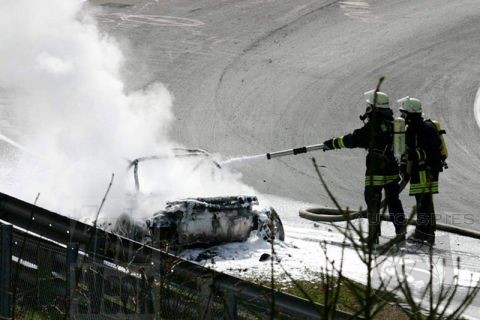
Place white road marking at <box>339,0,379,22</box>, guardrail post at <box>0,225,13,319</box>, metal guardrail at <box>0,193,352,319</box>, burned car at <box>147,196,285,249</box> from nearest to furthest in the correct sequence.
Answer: metal guardrail at <box>0,193,352,319</box> < guardrail post at <box>0,225,13,319</box> < burned car at <box>147,196,285,249</box> < white road marking at <box>339,0,379,22</box>

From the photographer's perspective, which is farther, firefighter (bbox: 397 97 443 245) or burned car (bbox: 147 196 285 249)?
firefighter (bbox: 397 97 443 245)

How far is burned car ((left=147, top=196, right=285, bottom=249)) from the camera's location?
10.4 m

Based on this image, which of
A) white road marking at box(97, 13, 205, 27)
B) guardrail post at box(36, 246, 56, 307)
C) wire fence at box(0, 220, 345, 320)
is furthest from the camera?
white road marking at box(97, 13, 205, 27)

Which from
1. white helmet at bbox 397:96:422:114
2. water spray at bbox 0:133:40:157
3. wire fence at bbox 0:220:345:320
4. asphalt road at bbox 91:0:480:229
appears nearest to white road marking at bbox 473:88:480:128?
asphalt road at bbox 91:0:480:229

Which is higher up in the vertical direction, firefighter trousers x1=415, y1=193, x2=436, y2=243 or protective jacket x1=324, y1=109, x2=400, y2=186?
protective jacket x1=324, y1=109, x2=400, y2=186

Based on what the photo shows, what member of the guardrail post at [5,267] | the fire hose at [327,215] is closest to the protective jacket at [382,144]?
the fire hose at [327,215]

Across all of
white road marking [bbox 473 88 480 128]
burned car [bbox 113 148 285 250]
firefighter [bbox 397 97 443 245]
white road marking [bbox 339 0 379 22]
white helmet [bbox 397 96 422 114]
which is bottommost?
burned car [bbox 113 148 285 250]

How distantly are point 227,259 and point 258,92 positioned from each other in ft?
29.0

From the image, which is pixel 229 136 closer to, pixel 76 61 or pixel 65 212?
pixel 76 61

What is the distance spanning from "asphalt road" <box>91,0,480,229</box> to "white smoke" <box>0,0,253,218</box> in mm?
883

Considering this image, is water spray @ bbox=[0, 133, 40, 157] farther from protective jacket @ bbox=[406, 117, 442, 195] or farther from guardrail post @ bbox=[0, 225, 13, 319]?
guardrail post @ bbox=[0, 225, 13, 319]

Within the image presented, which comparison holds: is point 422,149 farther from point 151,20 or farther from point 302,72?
point 151,20

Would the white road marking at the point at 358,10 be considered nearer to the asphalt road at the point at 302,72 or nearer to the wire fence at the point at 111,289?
the asphalt road at the point at 302,72

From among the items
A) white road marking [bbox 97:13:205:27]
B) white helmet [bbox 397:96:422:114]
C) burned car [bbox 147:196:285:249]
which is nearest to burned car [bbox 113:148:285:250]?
burned car [bbox 147:196:285:249]
